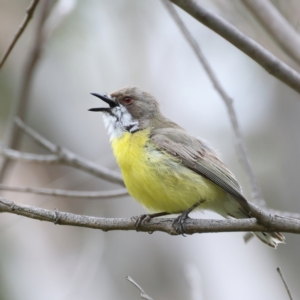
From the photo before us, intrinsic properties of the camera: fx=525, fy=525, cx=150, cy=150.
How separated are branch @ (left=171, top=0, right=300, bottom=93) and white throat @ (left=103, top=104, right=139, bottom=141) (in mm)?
1913

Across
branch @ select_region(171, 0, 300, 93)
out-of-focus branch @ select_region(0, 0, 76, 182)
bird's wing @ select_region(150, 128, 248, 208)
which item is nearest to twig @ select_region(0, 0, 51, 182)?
out-of-focus branch @ select_region(0, 0, 76, 182)

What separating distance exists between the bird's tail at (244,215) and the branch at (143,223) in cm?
71

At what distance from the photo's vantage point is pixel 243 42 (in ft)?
12.2

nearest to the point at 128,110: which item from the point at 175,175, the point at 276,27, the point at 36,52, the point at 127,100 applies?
the point at 127,100

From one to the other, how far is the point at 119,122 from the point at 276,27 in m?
2.24

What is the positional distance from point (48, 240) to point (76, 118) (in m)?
2.54

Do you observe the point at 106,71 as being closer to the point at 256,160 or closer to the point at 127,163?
the point at 256,160

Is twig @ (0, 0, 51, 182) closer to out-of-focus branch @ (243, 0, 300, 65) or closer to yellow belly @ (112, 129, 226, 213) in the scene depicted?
yellow belly @ (112, 129, 226, 213)

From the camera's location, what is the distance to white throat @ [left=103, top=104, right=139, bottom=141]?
542 centimetres

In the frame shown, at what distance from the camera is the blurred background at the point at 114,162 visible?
27.3 ft

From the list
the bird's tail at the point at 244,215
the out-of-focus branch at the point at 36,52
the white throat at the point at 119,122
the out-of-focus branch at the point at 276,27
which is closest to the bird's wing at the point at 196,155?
the bird's tail at the point at 244,215

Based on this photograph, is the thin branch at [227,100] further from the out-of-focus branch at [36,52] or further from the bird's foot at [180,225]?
the out-of-focus branch at [36,52]

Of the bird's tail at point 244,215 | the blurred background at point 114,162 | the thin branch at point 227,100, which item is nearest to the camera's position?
the bird's tail at point 244,215

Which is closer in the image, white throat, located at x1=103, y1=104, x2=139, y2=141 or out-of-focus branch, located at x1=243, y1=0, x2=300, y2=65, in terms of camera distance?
out-of-focus branch, located at x1=243, y1=0, x2=300, y2=65
